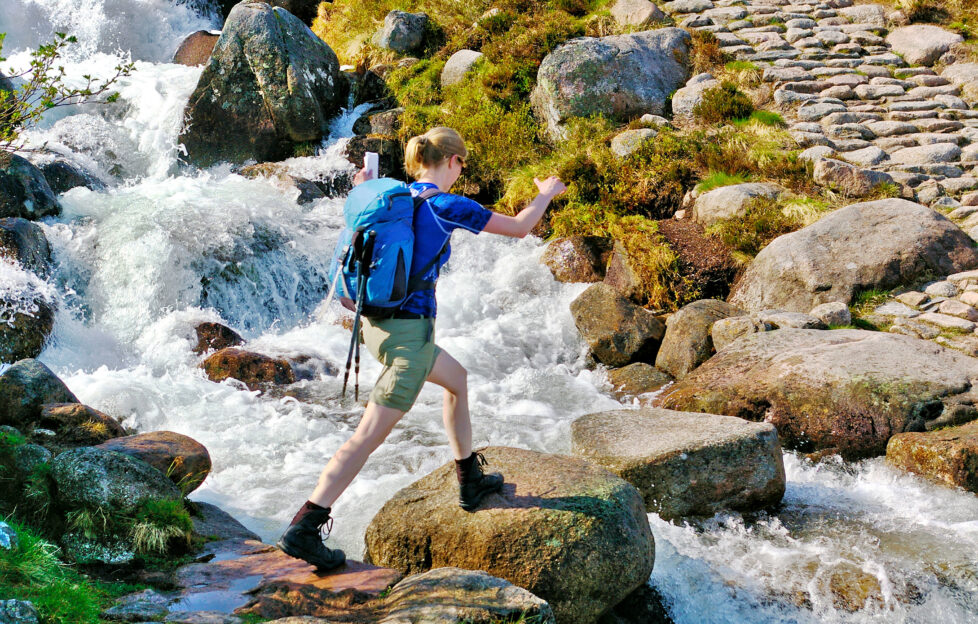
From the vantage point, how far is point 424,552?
166 inches

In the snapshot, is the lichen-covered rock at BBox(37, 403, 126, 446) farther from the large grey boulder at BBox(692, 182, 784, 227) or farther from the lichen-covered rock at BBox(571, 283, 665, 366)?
the large grey boulder at BBox(692, 182, 784, 227)

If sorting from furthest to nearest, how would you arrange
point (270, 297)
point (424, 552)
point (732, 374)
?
point (270, 297) → point (732, 374) → point (424, 552)

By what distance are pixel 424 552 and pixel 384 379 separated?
1159mm

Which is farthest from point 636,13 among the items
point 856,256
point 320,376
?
point 320,376

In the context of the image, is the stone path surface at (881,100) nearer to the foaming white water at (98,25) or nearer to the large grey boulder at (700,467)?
the large grey boulder at (700,467)

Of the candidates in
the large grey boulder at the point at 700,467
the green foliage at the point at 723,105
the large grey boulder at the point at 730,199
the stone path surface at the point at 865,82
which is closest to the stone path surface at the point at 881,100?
the stone path surface at the point at 865,82

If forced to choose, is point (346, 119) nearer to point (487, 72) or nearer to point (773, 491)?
point (487, 72)

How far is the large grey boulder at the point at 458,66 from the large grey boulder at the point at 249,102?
106 inches

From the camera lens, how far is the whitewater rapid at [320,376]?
187 inches

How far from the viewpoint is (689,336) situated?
834cm

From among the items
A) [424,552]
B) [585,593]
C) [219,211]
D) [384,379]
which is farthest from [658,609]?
[219,211]

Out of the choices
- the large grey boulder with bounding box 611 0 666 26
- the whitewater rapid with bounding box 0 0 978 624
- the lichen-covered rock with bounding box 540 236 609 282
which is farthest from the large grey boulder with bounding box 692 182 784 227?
the large grey boulder with bounding box 611 0 666 26

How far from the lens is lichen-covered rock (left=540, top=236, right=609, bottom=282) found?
1071 centimetres

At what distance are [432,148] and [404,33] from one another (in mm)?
13571
